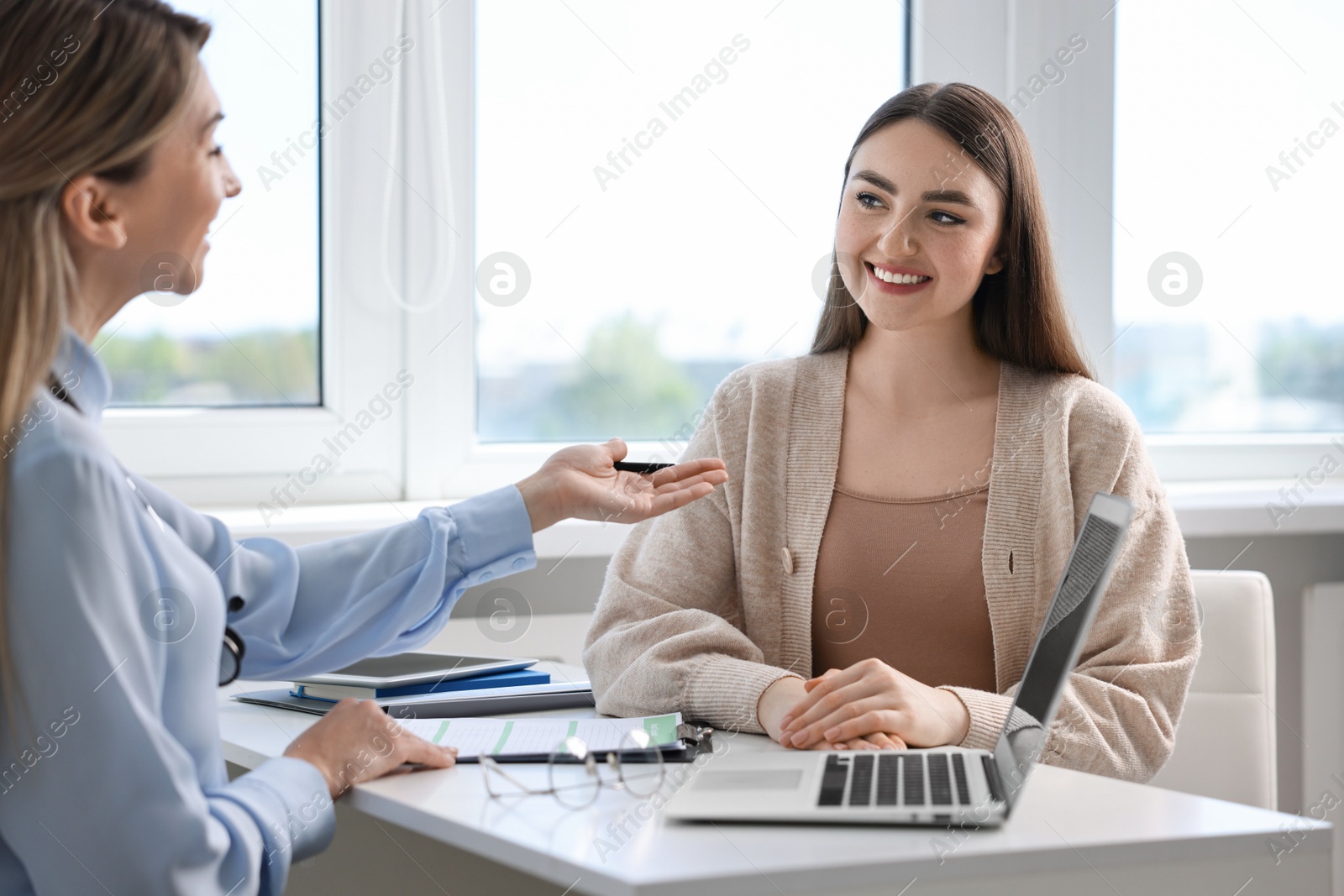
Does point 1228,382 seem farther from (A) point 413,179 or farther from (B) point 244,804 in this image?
(B) point 244,804

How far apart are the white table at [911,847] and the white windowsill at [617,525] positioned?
882 mm

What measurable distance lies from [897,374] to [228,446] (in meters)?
1.19

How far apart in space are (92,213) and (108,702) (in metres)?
0.39

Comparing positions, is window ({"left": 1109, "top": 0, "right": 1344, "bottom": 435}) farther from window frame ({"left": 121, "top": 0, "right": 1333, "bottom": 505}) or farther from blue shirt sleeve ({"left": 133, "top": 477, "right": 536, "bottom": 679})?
blue shirt sleeve ({"left": 133, "top": 477, "right": 536, "bottom": 679})

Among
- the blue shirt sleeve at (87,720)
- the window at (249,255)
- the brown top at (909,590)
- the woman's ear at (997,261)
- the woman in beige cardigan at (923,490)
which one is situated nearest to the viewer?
the blue shirt sleeve at (87,720)

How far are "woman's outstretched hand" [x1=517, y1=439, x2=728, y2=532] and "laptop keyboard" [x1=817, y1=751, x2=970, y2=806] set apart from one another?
39cm

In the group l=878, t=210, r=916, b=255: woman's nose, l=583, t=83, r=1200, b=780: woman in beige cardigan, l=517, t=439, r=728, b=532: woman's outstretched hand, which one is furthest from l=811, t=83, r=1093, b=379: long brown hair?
l=517, t=439, r=728, b=532: woman's outstretched hand

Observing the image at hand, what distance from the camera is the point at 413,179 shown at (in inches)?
88.4

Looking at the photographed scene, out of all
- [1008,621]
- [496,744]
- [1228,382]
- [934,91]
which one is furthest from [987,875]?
[1228,382]

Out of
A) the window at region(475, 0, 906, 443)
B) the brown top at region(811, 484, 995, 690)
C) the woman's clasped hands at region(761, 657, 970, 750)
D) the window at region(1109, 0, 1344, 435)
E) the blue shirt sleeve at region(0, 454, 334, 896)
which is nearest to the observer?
the blue shirt sleeve at region(0, 454, 334, 896)

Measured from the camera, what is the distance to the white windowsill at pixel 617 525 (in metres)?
1.97

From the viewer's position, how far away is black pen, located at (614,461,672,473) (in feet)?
4.94

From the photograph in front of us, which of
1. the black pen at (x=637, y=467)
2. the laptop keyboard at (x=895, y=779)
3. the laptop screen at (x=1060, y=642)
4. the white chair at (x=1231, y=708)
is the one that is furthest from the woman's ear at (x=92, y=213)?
the white chair at (x=1231, y=708)

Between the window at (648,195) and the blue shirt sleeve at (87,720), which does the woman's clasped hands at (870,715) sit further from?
the window at (648,195)
